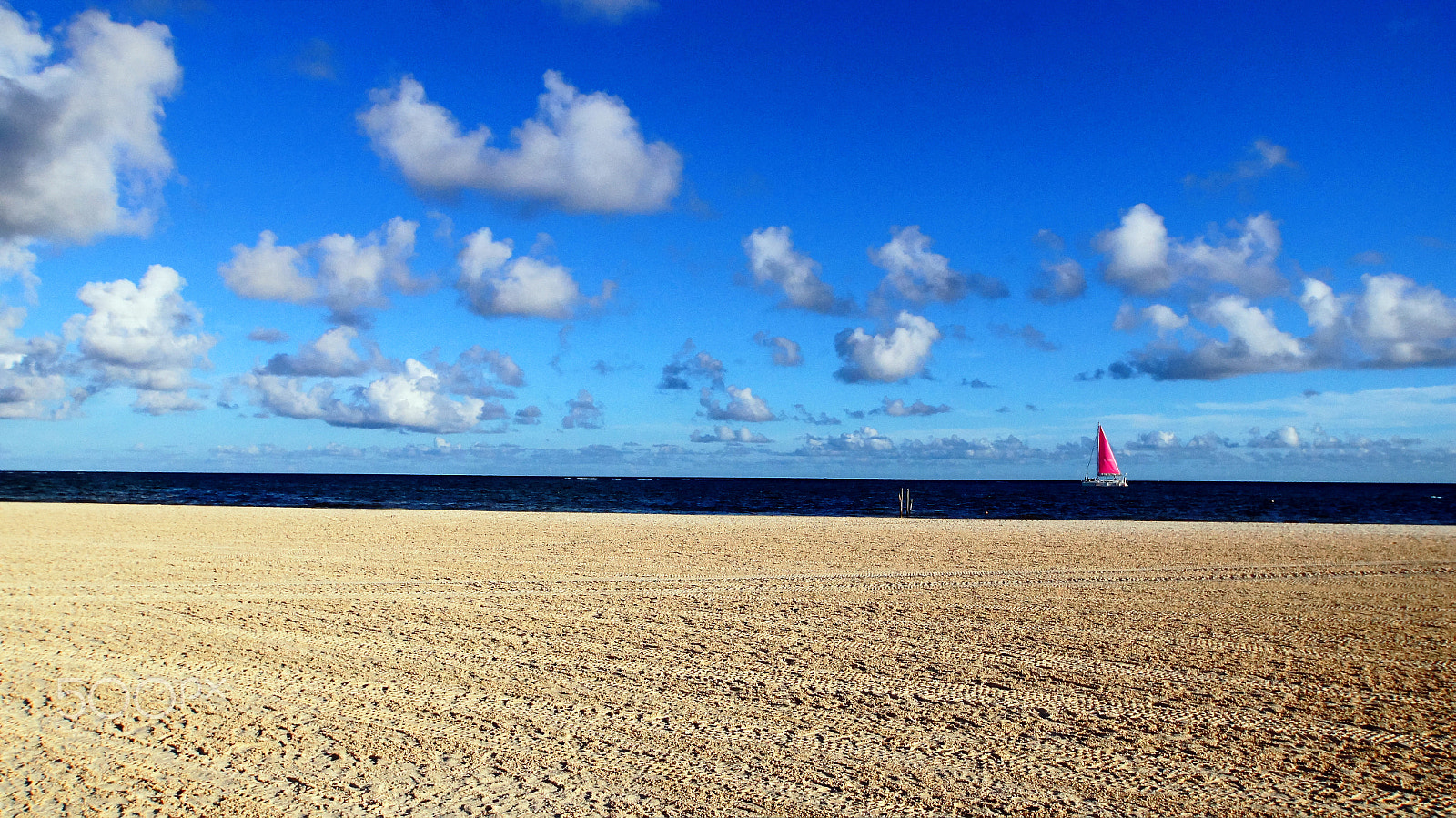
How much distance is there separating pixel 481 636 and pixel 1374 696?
24.7 feet

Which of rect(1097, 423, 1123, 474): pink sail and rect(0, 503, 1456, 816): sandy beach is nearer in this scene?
rect(0, 503, 1456, 816): sandy beach

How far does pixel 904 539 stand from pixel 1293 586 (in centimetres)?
1028

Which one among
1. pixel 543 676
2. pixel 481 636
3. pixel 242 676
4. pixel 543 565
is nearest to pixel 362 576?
pixel 543 565

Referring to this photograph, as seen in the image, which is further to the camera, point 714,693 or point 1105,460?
point 1105,460

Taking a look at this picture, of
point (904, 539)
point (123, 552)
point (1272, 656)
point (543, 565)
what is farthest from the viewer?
point (904, 539)

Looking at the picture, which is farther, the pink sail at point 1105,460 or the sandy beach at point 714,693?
the pink sail at point 1105,460

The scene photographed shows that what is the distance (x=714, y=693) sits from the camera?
6.32 metres

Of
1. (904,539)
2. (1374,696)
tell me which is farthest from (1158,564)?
(1374,696)

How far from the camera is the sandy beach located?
4543mm

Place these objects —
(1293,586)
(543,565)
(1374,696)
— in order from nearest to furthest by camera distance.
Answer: (1374,696) → (1293,586) → (543,565)

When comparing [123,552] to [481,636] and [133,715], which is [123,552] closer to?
[481,636]

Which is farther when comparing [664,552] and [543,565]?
[664,552]

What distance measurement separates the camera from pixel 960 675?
6.92 metres

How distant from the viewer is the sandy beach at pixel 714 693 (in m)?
4.54
